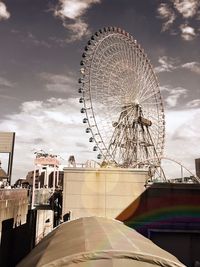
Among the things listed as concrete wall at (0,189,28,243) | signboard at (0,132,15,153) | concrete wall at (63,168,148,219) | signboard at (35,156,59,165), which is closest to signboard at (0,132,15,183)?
signboard at (0,132,15,153)

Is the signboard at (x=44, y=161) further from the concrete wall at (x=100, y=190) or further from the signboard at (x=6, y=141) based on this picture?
the signboard at (x=6, y=141)

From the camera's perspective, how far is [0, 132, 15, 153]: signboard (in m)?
90.5

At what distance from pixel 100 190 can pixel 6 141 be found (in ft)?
249

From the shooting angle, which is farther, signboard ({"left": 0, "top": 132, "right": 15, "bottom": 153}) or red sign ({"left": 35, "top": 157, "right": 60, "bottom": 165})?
signboard ({"left": 0, "top": 132, "right": 15, "bottom": 153})

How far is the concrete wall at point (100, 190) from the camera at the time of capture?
20812 millimetres

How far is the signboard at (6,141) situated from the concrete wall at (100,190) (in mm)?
73186

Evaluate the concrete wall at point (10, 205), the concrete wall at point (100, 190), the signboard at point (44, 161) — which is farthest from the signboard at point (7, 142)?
the concrete wall at point (100, 190)

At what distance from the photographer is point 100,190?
21156 millimetres

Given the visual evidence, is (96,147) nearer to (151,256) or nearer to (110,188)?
(110,188)

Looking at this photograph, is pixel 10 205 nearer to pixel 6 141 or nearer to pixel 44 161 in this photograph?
pixel 44 161

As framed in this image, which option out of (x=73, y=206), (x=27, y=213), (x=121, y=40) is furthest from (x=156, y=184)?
(x=121, y=40)

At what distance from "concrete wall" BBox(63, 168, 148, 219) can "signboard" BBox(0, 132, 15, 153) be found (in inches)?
2881

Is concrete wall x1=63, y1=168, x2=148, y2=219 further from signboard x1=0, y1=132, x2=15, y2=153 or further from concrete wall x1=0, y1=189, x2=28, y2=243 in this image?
signboard x1=0, y1=132, x2=15, y2=153

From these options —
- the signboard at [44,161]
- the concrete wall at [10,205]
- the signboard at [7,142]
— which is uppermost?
the signboard at [7,142]
